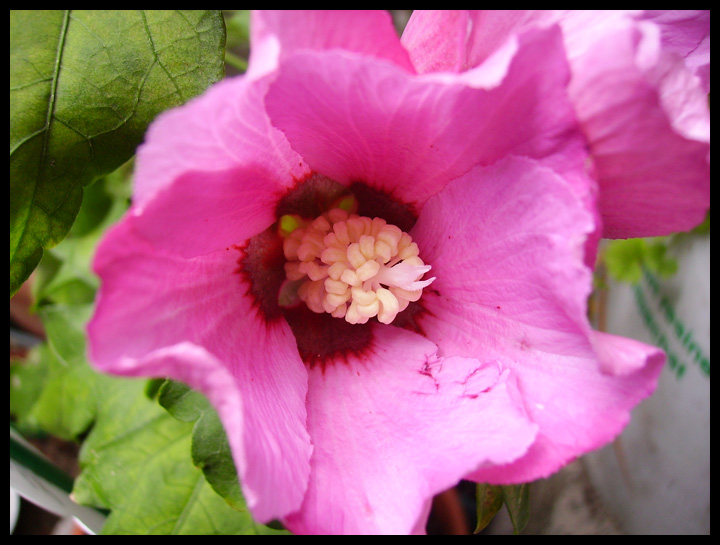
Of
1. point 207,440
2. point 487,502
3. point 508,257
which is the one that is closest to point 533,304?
point 508,257

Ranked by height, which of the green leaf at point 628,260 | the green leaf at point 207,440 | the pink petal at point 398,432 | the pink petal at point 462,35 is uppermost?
the pink petal at point 462,35

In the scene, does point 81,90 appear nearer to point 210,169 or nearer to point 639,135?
point 210,169

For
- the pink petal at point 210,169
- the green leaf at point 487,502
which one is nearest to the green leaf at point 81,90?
the pink petal at point 210,169

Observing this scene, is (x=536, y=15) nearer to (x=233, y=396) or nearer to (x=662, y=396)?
(x=233, y=396)

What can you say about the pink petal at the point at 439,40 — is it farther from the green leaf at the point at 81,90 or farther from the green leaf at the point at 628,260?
the green leaf at the point at 628,260

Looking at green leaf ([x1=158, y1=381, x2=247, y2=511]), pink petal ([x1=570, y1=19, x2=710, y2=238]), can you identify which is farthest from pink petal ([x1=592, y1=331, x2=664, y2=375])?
green leaf ([x1=158, y1=381, x2=247, y2=511])

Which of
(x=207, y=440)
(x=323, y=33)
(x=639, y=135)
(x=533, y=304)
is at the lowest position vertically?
(x=207, y=440)
